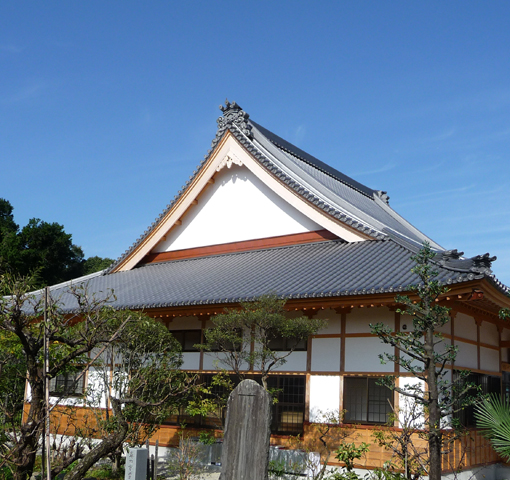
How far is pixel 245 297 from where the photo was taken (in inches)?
444

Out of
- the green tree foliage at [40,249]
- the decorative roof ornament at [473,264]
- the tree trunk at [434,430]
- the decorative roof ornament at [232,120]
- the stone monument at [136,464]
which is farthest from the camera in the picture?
the green tree foliage at [40,249]

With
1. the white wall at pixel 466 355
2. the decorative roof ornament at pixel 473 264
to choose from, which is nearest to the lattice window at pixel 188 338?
the white wall at pixel 466 355

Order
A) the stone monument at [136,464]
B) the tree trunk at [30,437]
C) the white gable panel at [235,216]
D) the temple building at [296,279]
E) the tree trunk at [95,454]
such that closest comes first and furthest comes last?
1. the tree trunk at [30,437]
2. the tree trunk at [95,454]
3. the stone monument at [136,464]
4. the temple building at [296,279]
5. the white gable panel at [235,216]

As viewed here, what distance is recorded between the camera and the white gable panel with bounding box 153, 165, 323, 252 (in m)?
15.1

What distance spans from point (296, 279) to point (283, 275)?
630 millimetres

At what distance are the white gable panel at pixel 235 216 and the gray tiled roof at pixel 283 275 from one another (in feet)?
1.81

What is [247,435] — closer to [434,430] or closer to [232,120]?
[434,430]

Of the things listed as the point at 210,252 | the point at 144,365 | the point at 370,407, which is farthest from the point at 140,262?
the point at 370,407

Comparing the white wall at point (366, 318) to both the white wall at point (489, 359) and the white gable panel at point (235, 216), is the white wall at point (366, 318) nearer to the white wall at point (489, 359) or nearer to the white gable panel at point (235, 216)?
the white wall at point (489, 359)

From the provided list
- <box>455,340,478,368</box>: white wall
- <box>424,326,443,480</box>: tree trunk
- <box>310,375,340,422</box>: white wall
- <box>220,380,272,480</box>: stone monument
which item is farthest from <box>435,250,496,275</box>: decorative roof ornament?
<box>220,380,272,480</box>: stone monument

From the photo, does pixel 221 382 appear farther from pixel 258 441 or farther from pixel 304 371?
pixel 258 441

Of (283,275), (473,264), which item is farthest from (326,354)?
(473,264)

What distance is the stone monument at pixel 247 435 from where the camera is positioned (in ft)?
14.6

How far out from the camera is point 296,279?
465 inches
